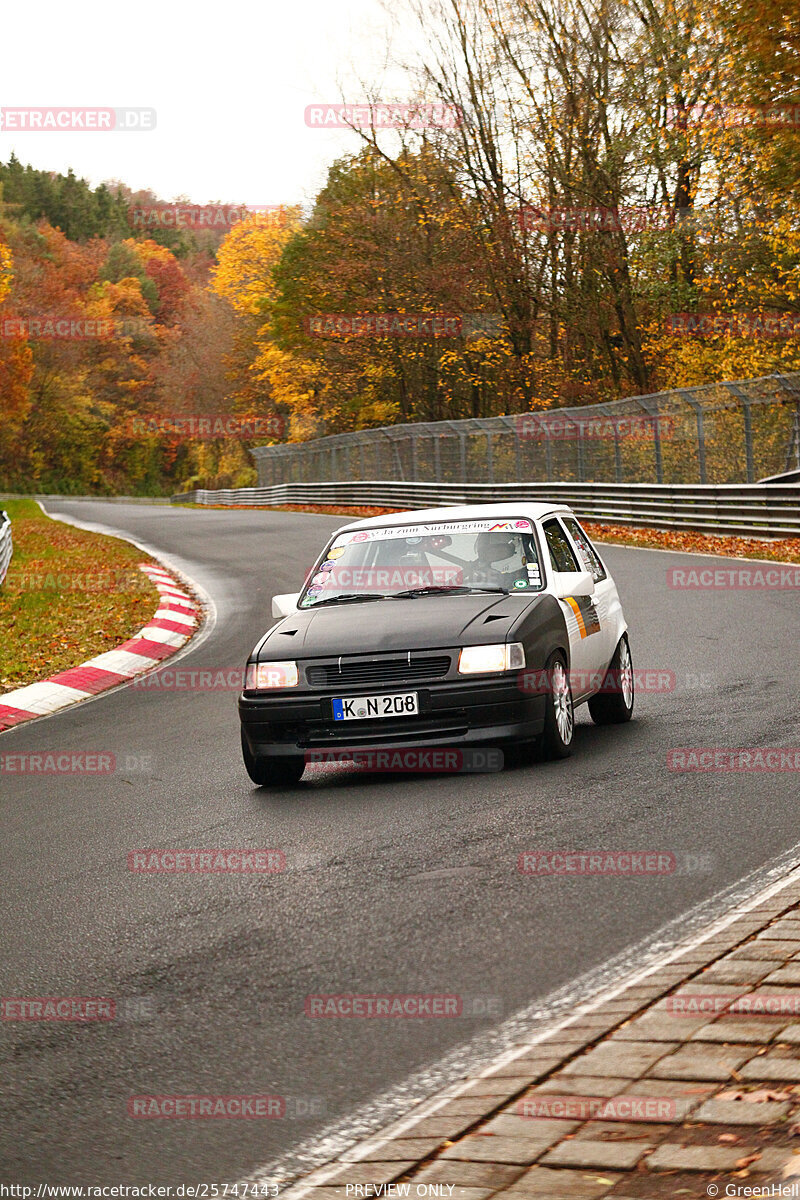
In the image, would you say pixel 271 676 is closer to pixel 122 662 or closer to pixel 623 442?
pixel 122 662

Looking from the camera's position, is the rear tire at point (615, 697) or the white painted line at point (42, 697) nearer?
the rear tire at point (615, 697)

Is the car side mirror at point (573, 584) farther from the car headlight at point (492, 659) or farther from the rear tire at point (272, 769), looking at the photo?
the rear tire at point (272, 769)

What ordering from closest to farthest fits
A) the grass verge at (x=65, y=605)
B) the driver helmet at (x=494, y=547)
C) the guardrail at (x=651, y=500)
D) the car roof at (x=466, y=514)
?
the driver helmet at (x=494, y=547) < the car roof at (x=466, y=514) < the grass verge at (x=65, y=605) < the guardrail at (x=651, y=500)

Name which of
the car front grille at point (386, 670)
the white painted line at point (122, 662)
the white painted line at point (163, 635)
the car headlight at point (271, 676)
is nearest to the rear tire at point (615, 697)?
the car front grille at point (386, 670)

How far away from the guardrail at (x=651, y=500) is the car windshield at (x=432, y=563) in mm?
15940

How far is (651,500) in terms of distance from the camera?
29.6m

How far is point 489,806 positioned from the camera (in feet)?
23.6

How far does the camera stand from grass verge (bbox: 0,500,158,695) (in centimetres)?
1484

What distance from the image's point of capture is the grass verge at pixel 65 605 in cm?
1484

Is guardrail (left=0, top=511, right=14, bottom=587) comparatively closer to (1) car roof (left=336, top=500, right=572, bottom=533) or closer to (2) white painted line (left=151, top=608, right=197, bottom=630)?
(2) white painted line (left=151, top=608, right=197, bottom=630)

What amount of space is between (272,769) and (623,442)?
24587 millimetres

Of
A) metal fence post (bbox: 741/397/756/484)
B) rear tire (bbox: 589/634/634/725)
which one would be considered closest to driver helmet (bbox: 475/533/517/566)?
rear tire (bbox: 589/634/634/725)

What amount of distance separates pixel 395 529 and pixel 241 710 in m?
1.85

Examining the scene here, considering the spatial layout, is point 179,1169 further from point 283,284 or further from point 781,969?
point 283,284
